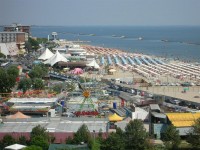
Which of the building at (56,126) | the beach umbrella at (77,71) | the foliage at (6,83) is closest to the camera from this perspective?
the building at (56,126)

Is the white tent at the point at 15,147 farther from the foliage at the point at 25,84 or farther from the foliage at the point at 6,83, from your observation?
the foliage at the point at 25,84

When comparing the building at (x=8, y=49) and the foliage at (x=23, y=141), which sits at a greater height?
the building at (x=8, y=49)

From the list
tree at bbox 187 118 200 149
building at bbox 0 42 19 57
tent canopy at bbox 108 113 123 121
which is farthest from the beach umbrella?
tree at bbox 187 118 200 149

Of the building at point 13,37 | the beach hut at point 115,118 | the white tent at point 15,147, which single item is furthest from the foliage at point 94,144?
the building at point 13,37

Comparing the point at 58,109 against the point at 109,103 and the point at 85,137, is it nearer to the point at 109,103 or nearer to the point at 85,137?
the point at 109,103

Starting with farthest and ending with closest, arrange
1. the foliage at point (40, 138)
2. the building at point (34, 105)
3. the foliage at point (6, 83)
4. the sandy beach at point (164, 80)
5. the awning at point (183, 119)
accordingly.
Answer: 1. the sandy beach at point (164, 80)
2. the foliage at point (6, 83)
3. the building at point (34, 105)
4. the awning at point (183, 119)
5. the foliage at point (40, 138)

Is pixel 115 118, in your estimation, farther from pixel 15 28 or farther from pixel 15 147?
pixel 15 28

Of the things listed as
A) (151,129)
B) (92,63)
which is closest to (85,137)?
(151,129)
